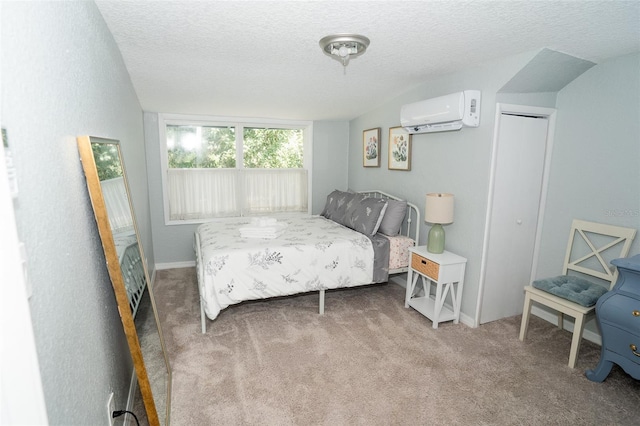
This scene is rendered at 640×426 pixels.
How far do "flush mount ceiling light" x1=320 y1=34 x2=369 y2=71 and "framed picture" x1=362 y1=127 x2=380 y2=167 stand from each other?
6.91ft

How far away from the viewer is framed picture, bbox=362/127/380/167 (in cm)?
434

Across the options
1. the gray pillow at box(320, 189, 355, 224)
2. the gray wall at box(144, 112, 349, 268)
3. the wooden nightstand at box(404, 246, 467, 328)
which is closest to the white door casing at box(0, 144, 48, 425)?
the wooden nightstand at box(404, 246, 467, 328)

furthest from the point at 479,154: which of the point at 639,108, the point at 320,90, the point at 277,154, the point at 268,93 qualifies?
the point at 277,154

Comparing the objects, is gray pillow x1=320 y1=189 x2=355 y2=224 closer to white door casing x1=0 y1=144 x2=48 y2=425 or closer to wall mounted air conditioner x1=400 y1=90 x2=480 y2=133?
wall mounted air conditioner x1=400 y1=90 x2=480 y2=133

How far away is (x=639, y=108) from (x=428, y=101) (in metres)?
1.51

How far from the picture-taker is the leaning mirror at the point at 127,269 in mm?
1378

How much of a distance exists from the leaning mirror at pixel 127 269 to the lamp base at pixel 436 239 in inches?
93.1

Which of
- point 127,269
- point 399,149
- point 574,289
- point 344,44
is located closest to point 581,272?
point 574,289

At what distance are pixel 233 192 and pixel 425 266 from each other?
2895 mm

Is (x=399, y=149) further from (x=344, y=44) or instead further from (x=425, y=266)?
(x=344, y=44)

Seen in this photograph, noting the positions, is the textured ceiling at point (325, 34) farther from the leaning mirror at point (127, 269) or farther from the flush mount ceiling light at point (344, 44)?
the leaning mirror at point (127, 269)

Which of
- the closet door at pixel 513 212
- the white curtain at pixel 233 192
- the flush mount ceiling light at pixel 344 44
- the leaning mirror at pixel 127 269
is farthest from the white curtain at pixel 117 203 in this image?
the closet door at pixel 513 212

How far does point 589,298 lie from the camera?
7.95 feet

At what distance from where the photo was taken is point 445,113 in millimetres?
2945
